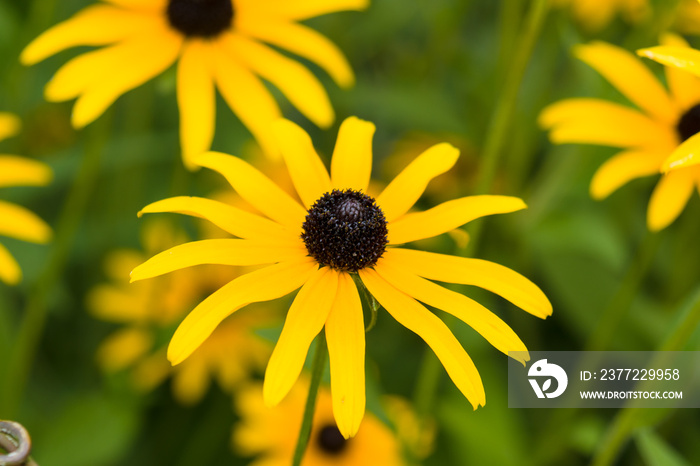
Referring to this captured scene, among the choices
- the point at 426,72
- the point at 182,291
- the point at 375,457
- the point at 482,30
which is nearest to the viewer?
the point at 375,457

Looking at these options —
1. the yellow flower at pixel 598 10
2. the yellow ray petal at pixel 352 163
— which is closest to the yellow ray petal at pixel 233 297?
the yellow ray petal at pixel 352 163

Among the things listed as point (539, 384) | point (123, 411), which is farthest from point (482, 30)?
point (123, 411)

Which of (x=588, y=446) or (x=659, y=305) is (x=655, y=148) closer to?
(x=588, y=446)

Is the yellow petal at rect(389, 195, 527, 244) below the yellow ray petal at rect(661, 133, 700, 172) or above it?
below

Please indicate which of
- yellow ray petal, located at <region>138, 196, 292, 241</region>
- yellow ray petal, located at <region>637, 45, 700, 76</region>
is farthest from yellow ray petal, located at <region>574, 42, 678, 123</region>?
yellow ray petal, located at <region>138, 196, 292, 241</region>

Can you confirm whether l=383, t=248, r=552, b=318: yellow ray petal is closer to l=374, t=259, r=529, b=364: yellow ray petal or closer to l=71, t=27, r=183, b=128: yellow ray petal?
l=374, t=259, r=529, b=364: yellow ray petal
